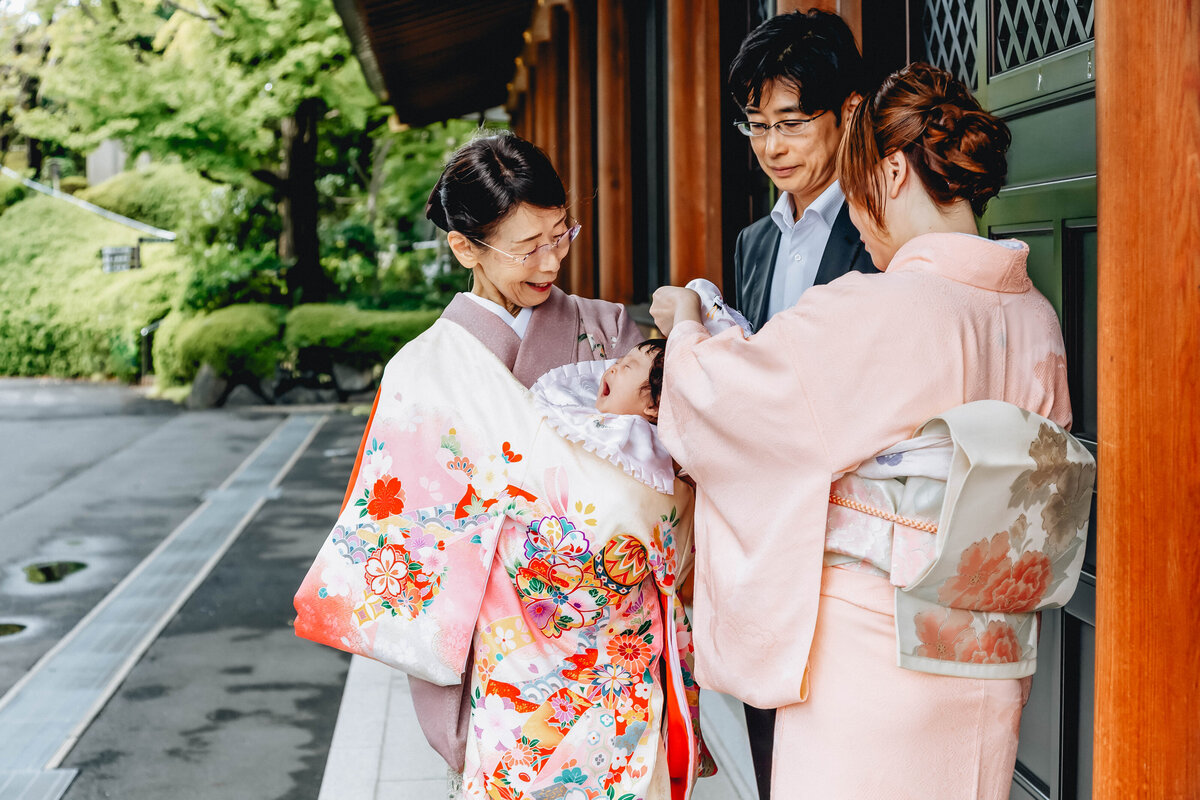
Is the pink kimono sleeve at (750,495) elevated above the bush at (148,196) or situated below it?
below

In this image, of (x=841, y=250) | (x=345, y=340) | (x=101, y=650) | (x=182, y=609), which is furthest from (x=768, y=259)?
(x=345, y=340)

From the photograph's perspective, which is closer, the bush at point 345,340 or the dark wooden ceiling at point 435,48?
the dark wooden ceiling at point 435,48

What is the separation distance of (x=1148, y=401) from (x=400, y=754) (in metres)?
3.32

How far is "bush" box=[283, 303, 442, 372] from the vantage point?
54.0ft

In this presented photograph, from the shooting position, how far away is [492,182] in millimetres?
2295

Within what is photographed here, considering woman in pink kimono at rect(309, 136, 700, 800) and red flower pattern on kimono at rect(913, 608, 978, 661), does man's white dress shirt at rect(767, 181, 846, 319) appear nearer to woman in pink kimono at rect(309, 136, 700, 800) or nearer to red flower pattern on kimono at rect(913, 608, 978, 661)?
woman in pink kimono at rect(309, 136, 700, 800)

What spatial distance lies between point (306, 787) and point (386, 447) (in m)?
2.38

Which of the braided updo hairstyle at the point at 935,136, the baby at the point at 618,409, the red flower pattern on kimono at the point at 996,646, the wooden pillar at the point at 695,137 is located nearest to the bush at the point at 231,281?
the wooden pillar at the point at 695,137

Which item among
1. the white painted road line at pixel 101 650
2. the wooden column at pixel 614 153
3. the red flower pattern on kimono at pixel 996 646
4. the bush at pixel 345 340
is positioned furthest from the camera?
the bush at pixel 345 340

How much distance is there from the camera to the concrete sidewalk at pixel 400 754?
3797 millimetres

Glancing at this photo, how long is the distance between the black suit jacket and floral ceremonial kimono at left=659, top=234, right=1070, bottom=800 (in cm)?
63

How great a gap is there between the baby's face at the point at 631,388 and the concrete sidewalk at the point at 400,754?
194 centimetres

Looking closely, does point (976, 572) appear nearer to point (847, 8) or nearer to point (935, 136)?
point (935, 136)

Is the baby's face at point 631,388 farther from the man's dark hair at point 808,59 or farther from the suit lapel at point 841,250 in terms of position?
the man's dark hair at point 808,59
